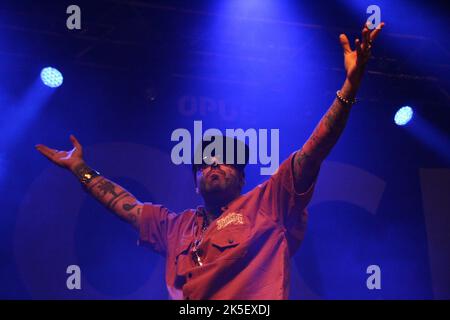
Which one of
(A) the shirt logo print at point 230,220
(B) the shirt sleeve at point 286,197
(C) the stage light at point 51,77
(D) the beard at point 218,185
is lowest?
(A) the shirt logo print at point 230,220

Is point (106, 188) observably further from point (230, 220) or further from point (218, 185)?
point (230, 220)

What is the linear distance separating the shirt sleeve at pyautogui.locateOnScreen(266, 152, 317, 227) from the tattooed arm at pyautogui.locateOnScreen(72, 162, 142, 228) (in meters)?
0.93

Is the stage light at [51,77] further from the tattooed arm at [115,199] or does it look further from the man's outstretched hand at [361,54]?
the man's outstretched hand at [361,54]

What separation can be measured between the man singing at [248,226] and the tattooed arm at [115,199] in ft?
0.52

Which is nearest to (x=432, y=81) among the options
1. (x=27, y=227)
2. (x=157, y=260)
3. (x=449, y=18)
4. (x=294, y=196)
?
(x=449, y=18)

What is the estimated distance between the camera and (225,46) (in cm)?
569

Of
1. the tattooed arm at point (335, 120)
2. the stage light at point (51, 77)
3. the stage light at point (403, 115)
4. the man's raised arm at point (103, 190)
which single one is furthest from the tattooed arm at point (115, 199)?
the stage light at point (403, 115)

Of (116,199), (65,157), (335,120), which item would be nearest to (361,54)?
(335,120)

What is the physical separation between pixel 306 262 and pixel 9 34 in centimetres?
352

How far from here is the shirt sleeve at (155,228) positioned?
3488 mm

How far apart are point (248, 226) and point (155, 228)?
0.72 meters

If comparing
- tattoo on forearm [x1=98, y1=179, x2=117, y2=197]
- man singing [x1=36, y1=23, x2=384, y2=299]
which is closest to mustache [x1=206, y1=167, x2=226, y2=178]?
man singing [x1=36, y1=23, x2=384, y2=299]

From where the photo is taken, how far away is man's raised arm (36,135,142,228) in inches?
142

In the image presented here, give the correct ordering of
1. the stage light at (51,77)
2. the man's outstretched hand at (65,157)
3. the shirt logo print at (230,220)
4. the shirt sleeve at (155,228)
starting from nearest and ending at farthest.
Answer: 1. the shirt logo print at (230,220)
2. the shirt sleeve at (155,228)
3. the man's outstretched hand at (65,157)
4. the stage light at (51,77)
